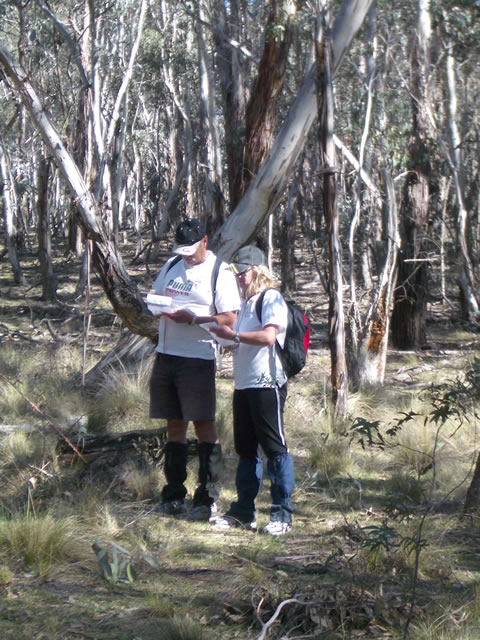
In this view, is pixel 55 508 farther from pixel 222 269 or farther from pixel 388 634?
pixel 388 634

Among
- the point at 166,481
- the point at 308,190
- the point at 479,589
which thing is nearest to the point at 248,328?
the point at 166,481

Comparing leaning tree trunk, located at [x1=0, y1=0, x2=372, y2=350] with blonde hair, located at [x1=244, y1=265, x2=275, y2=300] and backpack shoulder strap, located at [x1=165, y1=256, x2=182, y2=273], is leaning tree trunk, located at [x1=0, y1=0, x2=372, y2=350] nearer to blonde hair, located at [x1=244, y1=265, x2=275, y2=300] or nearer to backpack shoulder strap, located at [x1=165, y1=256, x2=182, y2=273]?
backpack shoulder strap, located at [x1=165, y1=256, x2=182, y2=273]

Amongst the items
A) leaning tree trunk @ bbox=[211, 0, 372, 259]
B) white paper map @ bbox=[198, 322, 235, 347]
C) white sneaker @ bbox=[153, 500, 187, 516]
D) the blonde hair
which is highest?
leaning tree trunk @ bbox=[211, 0, 372, 259]

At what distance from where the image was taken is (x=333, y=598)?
135 inches

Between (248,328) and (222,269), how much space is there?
45 centimetres

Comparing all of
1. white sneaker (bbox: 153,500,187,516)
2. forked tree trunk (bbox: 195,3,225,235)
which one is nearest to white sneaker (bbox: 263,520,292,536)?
white sneaker (bbox: 153,500,187,516)

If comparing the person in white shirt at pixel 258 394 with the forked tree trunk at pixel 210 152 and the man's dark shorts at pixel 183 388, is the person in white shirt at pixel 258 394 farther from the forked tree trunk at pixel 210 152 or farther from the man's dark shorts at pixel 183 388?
the forked tree trunk at pixel 210 152

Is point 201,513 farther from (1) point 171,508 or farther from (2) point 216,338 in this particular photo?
(2) point 216,338

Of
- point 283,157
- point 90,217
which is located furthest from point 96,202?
point 283,157

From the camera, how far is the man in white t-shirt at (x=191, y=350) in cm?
474

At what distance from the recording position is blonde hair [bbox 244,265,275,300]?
4.64 m

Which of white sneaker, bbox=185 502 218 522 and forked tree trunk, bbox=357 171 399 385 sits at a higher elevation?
forked tree trunk, bbox=357 171 399 385

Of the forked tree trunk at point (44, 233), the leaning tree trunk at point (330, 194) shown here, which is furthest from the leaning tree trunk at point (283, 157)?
the forked tree trunk at point (44, 233)

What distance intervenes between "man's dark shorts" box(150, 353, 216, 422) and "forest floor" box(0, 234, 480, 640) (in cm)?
67
